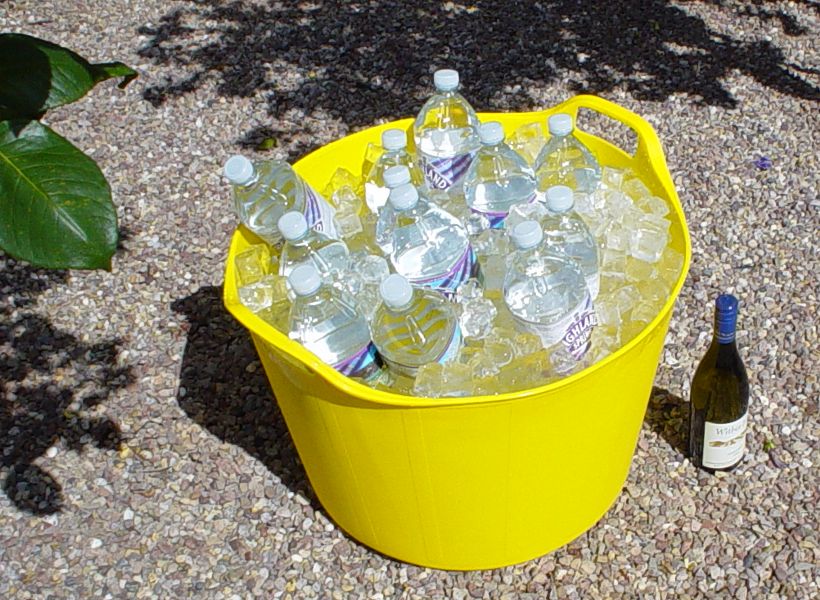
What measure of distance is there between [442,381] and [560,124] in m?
0.77

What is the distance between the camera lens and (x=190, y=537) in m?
2.73

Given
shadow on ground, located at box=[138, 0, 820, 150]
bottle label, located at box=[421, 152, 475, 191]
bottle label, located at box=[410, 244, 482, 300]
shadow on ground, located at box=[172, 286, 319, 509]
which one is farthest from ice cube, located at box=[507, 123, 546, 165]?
→ shadow on ground, located at box=[138, 0, 820, 150]

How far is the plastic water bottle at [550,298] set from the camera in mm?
1947

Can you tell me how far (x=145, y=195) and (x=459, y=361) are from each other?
8.22 feet

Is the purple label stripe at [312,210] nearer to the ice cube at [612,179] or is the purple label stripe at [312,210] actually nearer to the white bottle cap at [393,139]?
the white bottle cap at [393,139]

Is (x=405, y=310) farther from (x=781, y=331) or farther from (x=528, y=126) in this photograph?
(x=781, y=331)

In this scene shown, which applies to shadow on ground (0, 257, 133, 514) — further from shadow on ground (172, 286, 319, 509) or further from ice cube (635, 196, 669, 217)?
ice cube (635, 196, 669, 217)

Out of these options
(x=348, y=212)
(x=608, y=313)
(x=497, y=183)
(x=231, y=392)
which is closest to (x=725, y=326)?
(x=608, y=313)

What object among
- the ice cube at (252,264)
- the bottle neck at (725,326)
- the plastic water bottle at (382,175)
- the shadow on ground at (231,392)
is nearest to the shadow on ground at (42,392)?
the shadow on ground at (231,392)

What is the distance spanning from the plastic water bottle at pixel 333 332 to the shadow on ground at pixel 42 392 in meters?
1.33

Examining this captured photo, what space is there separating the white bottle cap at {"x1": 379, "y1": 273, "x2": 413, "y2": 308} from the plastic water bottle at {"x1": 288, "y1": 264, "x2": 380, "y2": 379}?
0.19m

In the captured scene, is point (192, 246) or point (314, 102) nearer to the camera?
point (192, 246)

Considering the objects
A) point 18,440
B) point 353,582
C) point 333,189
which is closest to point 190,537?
point 353,582

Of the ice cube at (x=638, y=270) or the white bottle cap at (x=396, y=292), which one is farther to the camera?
the ice cube at (x=638, y=270)
